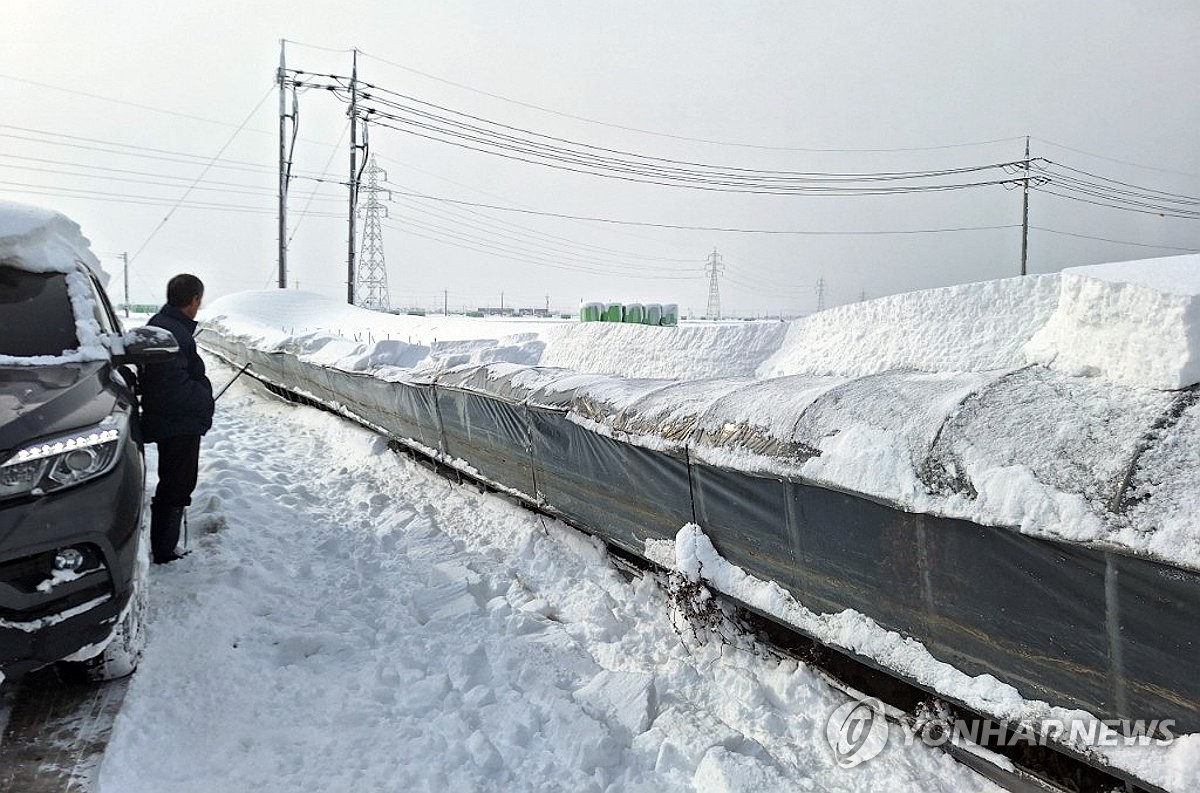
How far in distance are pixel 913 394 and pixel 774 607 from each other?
1378 mm

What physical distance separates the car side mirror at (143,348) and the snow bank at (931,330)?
9.37 meters

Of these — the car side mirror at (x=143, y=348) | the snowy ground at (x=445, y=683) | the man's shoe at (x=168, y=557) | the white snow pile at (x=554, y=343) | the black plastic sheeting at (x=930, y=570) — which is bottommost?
the snowy ground at (x=445, y=683)

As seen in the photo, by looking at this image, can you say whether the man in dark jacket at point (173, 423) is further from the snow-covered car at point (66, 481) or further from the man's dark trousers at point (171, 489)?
the snow-covered car at point (66, 481)

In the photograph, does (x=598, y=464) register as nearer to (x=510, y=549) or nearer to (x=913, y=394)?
(x=510, y=549)

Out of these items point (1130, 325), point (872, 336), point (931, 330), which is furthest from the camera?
point (872, 336)

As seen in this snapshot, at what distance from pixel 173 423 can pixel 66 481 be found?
178 cm

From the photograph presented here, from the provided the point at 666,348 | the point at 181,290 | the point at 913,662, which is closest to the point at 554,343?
the point at 666,348

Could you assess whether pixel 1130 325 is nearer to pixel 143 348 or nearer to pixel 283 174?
pixel 143 348

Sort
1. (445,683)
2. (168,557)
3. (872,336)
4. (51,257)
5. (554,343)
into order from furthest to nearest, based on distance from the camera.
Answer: (554,343)
(872,336)
(168,557)
(51,257)
(445,683)

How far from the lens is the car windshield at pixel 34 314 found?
3508 mm

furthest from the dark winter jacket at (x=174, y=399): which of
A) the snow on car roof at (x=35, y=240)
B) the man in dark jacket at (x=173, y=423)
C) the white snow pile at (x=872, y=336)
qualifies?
the white snow pile at (x=872, y=336)

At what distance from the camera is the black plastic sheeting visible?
2.30 m

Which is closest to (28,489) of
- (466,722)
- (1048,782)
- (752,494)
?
(466,722)

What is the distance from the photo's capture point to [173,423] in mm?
4398
